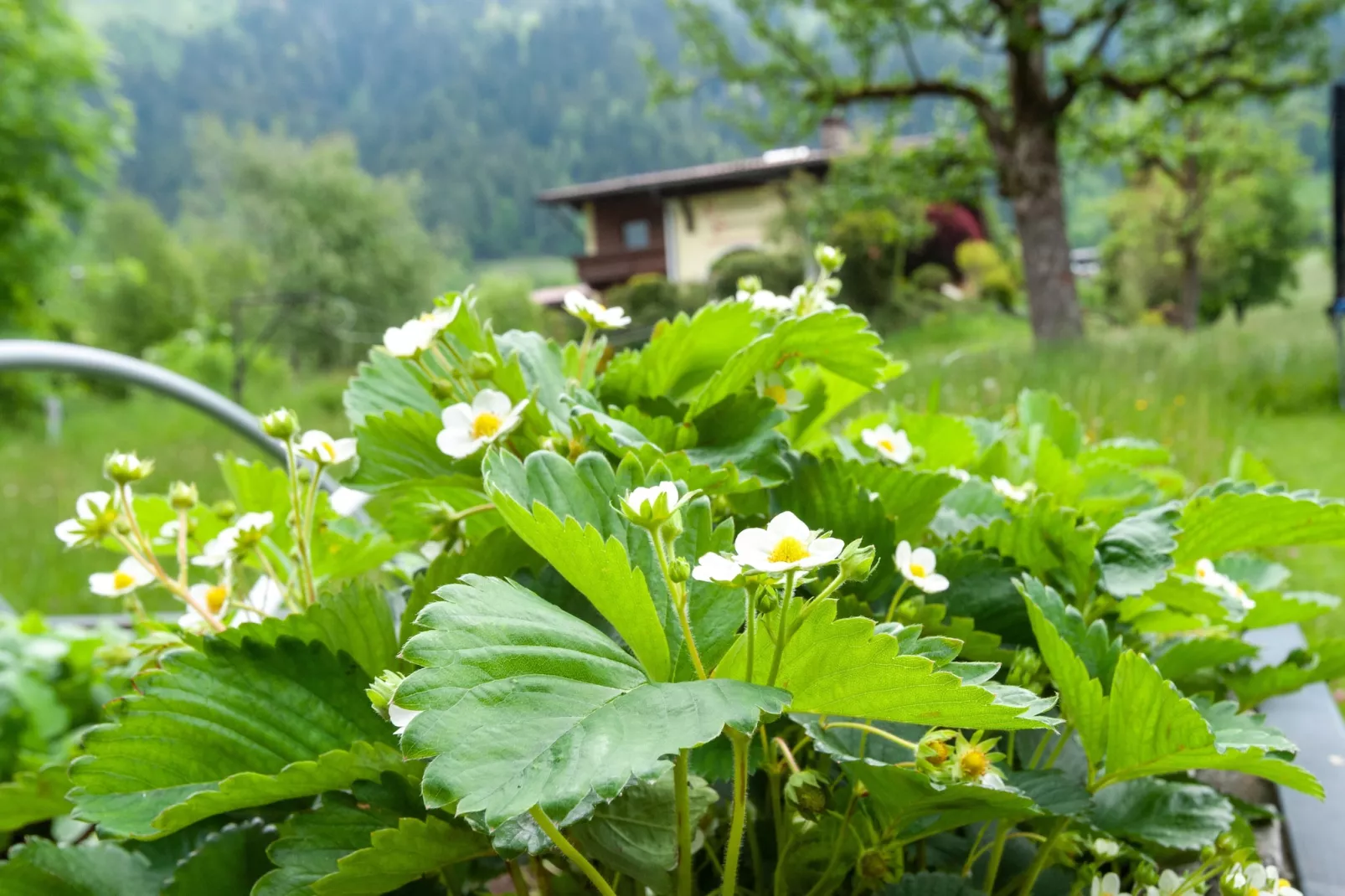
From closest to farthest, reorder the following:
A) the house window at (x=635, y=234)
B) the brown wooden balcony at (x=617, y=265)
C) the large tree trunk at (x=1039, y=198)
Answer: the large tree trunk at (x=1039, y=198) → the brown wooden balcony at (x=617, y=265) → the house window at (x=635, y=234)

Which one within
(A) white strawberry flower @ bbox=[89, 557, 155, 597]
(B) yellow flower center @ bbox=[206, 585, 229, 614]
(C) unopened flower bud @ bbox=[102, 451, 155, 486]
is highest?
(C) unopened flower bud @ bbox=[102, 451, 155, 486]

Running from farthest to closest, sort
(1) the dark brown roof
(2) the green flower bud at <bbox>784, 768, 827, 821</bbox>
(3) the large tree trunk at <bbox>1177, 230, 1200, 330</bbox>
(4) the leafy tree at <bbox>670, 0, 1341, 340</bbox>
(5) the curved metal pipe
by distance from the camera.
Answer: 1. (3) the large tree trunk at <bbox>1177, 230, 1200, 330</bbox>
2. (1) the dark brown roof
3. (4) the leafy tree at <bbox>670, 0, 1341, 340</bbox>
4. (5) the curved metal pipe
5. (2) the green flower bud at <bbox>784, 768, 827, 821</bbox>

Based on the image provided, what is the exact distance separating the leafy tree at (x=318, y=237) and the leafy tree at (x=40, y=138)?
26.7 ft

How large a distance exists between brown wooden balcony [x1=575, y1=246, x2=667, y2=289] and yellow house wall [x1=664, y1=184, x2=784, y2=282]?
25cm

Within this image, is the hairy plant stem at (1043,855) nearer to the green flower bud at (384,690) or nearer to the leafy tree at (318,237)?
the green flower bud at (384,690)

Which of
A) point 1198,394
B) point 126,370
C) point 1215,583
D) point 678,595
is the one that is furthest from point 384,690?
point 1198,394

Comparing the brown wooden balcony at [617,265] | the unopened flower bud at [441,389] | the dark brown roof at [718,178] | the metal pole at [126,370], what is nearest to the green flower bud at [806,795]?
the unopened flower bud at [441,389]

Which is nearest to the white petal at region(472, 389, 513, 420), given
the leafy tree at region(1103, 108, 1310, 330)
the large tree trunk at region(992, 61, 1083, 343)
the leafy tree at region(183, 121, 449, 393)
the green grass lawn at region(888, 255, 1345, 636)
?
the green grass lawn at region(888, 255, 1345, 636)

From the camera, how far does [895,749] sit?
0.43 m

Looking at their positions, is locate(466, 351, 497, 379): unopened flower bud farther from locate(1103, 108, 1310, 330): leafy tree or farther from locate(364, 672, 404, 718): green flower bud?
locate(1103, 108, 1310, 330): leafy tree

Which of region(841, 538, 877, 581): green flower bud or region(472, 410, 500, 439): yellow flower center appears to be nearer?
region(841, 538, 877, 581): green flower bud

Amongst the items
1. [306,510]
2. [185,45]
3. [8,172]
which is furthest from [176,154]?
[306,510]

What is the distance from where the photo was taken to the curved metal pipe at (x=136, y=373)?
797 mm

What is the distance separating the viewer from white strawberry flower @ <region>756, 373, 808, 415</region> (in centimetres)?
50
